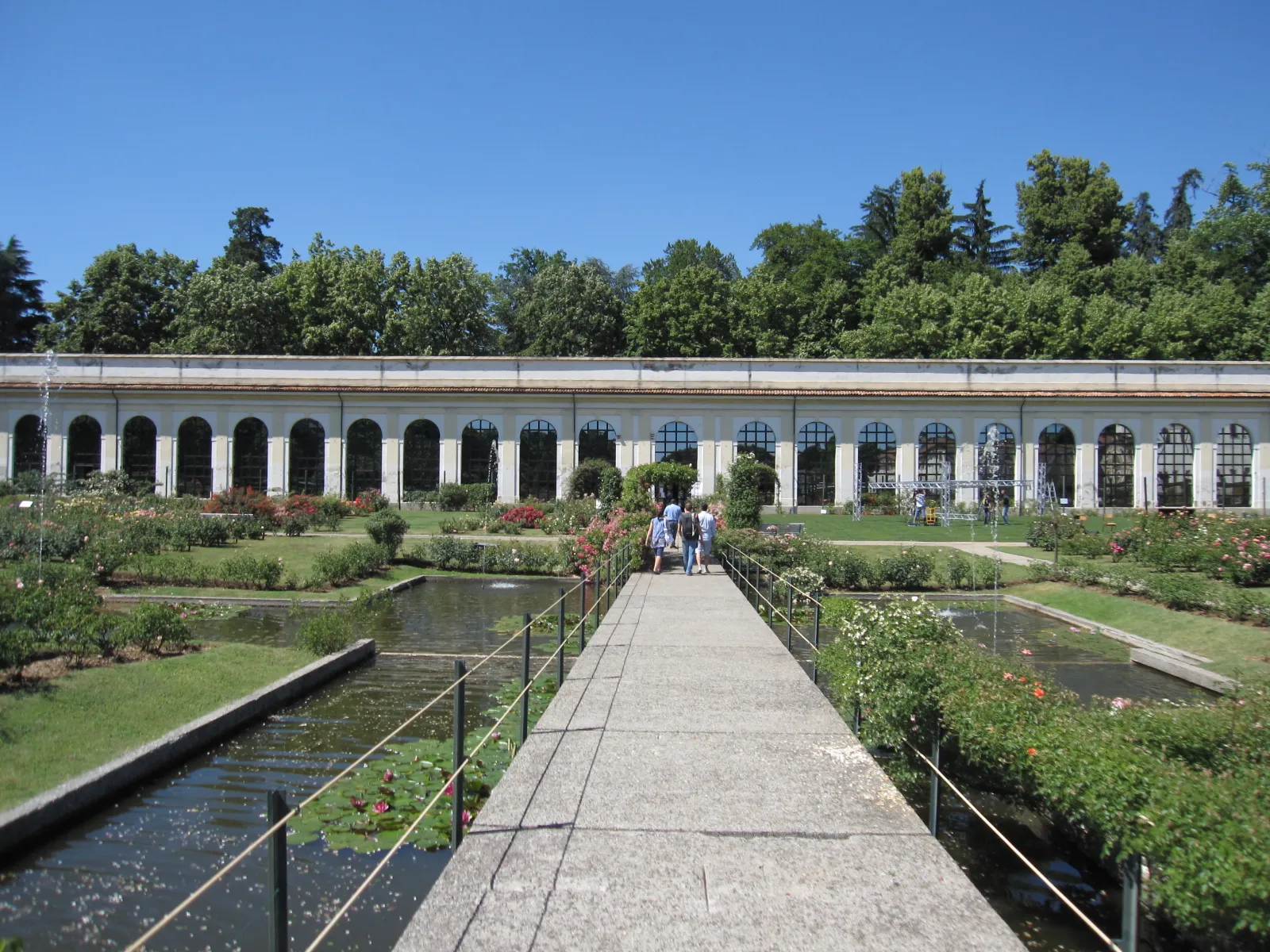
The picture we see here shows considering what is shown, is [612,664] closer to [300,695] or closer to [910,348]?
[300,695]

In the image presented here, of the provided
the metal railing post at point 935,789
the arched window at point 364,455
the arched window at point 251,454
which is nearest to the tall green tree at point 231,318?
the arched window at point 251,454

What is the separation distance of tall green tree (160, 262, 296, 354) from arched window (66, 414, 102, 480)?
1141 cm

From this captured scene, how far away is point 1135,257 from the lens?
61.5 meters

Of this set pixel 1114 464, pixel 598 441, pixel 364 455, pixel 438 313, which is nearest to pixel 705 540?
pixel 598 441

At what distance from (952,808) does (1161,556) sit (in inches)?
570

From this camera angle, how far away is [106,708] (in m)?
9.14

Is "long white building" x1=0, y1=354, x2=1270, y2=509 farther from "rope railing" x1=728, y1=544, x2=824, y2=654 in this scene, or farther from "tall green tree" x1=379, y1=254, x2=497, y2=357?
"rope railing" x1=728, y1=544, x2=824, y2=654

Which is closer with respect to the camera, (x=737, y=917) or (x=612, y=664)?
(x=737, y=917)

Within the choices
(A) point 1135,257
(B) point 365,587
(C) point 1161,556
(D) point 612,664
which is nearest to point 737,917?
(D) point 612,664

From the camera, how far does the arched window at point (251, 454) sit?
4166 centimetres

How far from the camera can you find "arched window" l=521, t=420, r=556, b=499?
41688 mm

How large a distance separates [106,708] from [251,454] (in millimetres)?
35234

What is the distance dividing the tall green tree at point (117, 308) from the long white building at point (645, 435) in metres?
15.7

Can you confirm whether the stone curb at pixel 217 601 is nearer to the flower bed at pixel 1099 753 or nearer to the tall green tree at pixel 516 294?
the flower bed at pixel 1099 753
